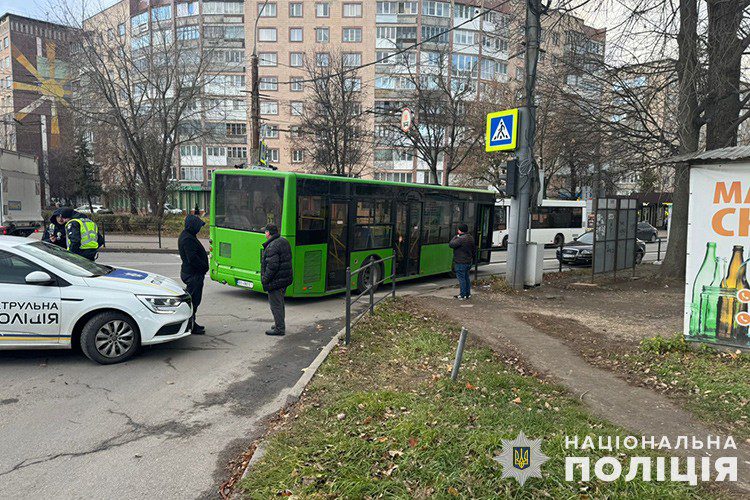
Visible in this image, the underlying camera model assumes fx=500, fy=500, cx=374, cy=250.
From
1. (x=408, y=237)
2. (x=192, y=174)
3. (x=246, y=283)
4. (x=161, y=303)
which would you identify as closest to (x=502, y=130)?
(x=408, y=237)

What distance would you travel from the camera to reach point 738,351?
6.36 metres

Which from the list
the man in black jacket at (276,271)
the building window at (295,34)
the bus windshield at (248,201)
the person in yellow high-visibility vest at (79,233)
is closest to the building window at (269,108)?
the building window at (295,34)

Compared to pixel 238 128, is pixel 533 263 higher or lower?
lower

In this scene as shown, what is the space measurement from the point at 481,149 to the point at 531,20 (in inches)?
868

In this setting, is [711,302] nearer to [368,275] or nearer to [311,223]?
[311,223]

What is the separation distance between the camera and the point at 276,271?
7984 millimetres

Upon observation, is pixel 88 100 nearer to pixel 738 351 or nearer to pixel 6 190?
pixel 6 190

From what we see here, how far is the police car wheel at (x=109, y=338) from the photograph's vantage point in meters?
6.27

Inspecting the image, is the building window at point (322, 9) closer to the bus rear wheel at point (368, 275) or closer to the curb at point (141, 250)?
the curb at point (141, 250)

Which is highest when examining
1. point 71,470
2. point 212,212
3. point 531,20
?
point 531,20

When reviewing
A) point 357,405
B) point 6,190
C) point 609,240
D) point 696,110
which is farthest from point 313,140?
point 357,405

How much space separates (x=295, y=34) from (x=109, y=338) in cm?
5921

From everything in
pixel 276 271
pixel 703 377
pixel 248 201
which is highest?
pixel 248 201

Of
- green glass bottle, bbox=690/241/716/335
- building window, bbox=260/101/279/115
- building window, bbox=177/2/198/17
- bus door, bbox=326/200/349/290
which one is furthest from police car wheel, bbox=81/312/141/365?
building window, bbox=177/2/198/17
